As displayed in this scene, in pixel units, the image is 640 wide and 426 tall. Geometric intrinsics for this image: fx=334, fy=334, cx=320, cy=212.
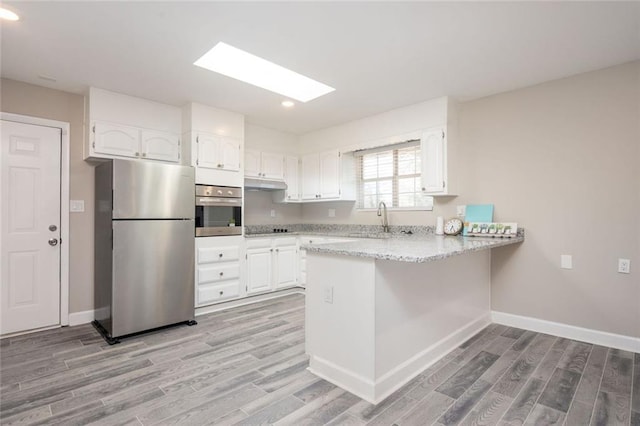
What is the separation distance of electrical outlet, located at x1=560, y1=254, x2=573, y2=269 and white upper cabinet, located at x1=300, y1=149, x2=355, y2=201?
8.41 feet

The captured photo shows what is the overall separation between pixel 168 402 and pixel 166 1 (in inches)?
94.5

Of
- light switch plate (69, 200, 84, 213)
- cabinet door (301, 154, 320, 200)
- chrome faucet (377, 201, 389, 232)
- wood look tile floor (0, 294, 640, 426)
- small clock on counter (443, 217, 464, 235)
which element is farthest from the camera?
cabinet door (301, 154, 320, 200)

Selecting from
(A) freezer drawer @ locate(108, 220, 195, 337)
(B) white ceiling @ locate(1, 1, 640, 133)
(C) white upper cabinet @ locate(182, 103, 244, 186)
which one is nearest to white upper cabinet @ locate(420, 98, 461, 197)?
(B) white ceiling @ locate(1, 1, 640, 133)

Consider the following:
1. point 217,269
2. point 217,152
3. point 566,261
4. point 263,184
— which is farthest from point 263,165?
point 566,261

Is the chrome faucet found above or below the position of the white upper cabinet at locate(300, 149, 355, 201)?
below

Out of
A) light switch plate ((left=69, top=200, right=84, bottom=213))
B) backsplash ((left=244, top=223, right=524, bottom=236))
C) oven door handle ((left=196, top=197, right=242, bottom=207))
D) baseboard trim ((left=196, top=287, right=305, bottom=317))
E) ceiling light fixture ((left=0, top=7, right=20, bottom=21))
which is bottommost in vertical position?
baseboard trim ((left=196, top=287, right=305, bottom=317))

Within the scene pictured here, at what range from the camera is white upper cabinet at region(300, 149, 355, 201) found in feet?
15.5

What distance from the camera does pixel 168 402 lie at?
1991mm

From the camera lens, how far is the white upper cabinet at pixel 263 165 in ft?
15.2

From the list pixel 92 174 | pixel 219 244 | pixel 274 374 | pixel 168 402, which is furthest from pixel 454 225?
pixel 92 174

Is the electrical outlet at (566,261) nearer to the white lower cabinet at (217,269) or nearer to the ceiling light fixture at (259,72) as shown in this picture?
the ceiling light fixture at (259,72)

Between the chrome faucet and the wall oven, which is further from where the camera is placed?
the chrome faucet

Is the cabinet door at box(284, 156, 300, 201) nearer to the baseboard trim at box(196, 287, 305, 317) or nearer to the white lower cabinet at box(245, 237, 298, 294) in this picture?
the white lower cabinet at box(245, 237, 298, 294)

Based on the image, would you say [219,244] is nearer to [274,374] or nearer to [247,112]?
[247,112]
